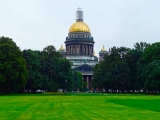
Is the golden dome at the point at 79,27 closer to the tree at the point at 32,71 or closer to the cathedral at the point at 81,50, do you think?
the cathedral at the point at 81,50

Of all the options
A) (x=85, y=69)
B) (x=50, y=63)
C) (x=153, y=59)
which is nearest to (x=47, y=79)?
(x=50, y=63)

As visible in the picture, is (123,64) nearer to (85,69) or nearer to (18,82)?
(18,82)

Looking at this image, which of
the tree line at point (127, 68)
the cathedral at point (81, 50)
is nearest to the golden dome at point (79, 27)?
the cathedral at point (81, 50)

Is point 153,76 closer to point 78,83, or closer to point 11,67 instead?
point 11,67

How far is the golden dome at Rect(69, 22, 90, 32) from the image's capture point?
7402 inches

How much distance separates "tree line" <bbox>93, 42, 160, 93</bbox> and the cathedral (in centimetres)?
6648

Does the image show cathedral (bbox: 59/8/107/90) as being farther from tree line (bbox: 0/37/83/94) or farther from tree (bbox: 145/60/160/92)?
tree (bbox: 145/60/160/92)

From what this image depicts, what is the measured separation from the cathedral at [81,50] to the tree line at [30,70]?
69937 millimetres

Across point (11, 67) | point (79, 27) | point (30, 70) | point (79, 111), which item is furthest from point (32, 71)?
point (79, 27)

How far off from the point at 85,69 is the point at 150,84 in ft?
350

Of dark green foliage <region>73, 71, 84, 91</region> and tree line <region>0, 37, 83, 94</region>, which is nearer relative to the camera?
tree line <region>0, 37, 83, 94</region>

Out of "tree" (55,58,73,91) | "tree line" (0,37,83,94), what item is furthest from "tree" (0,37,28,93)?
"tree" (55,58,73,91)

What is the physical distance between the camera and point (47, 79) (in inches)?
4023

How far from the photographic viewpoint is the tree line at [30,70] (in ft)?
253
